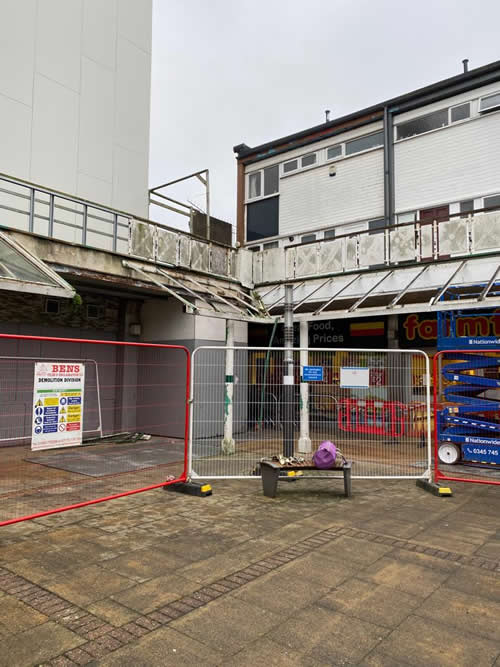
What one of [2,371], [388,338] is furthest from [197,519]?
[388,338]

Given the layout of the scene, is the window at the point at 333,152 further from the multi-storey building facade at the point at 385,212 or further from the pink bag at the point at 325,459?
the pink bag at the point at 325,459

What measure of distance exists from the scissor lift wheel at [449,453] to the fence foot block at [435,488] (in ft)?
7.26

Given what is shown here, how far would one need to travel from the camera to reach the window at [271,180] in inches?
789

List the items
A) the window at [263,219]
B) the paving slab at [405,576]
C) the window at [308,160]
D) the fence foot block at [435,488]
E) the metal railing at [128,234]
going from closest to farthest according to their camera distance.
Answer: the paving slab at [405,576] < the fence foot block at [435,488] < the metal railing at [128,234] < the window at [308,160] < the window at [263,219]

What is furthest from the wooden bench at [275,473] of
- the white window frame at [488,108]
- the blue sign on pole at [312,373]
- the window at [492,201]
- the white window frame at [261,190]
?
the white window frame at [261,190]

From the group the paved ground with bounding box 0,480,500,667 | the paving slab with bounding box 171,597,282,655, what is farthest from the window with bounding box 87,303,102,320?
the paving slab with bounding box 171,597,282,655

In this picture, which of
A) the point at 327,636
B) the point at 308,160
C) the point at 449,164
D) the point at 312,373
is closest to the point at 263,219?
the point at 308,160

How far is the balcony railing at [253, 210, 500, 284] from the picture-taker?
34.8 ft

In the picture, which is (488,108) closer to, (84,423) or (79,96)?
(79,96)

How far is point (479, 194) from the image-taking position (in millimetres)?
14602

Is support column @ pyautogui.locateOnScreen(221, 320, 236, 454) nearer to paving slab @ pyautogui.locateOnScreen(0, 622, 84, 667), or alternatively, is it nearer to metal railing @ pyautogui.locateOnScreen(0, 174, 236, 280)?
metal railing @ pyautogui.locateOnScreen(0, 174, 236, 280)

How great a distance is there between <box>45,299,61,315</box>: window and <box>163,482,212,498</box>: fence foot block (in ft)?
23.1

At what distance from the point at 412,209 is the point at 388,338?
4.48m

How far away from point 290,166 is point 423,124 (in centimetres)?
540
